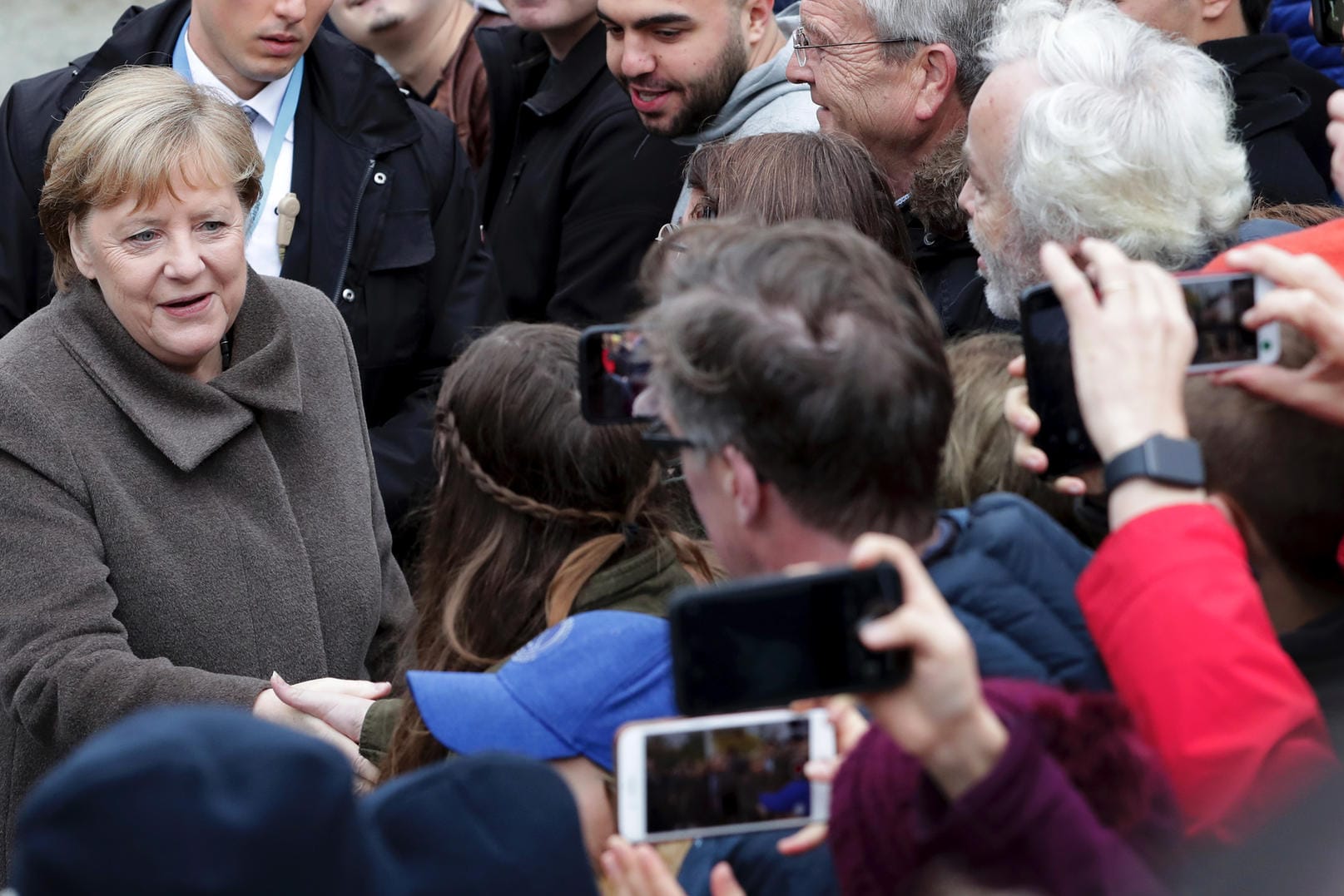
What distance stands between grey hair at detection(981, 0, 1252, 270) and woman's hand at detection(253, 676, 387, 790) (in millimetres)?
1252

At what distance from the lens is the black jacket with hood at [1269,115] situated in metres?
3.15

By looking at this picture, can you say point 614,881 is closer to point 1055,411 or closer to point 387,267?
point 1055,411

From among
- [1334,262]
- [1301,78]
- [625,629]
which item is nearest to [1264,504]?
[1334,262]

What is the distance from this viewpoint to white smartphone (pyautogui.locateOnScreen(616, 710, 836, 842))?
57.0 inches

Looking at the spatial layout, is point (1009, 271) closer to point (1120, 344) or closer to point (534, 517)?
point (534, 517)

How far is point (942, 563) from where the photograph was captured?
157 centimetres

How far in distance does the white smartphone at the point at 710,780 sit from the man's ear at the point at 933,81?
2263mm

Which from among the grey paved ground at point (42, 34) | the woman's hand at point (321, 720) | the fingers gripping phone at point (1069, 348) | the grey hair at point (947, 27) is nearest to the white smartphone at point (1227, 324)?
the fingers gripping phone at point (1069, 348)

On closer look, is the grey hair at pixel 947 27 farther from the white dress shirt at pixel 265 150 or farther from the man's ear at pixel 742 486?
the man's ear at pixel 742 486

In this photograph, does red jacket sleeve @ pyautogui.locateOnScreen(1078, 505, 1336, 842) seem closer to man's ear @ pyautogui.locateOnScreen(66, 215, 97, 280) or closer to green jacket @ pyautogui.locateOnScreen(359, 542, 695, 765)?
green jacket @ pyautogui.locateOnScreen(359, 542, 695, 765)

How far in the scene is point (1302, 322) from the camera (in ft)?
5.22

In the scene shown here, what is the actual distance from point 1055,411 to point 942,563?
255 millimetres

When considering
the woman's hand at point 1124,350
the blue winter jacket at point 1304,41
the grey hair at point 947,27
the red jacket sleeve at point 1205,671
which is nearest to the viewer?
the red jacket sleeve at point 1205,671

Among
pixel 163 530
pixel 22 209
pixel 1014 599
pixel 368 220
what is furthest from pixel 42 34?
pixel 1014 599
